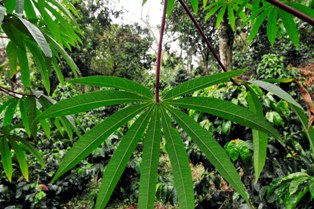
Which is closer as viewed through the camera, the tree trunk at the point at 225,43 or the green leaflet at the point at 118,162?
the green leaflet at the point at 118,162

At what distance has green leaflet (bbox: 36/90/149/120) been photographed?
1.04 ft

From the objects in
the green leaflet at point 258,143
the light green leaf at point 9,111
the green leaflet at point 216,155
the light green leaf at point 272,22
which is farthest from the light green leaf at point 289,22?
the light green leaf at point 9,111

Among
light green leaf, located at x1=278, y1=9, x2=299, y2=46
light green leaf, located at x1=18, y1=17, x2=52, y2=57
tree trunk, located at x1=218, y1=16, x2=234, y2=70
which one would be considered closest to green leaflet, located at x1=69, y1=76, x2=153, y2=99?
light green leaf, located at x1=18, y1=17, x2=52, y2=57

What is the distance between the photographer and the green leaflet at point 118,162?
0.38 metres

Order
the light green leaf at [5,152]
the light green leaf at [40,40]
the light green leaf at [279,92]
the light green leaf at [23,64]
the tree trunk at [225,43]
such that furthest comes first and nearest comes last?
the tree trunk at [225,43] → the light green leaf at [5,152] → the light green leaf at [23,64] → the light green leaf at [40,40] → the light green leaf at [279,92]

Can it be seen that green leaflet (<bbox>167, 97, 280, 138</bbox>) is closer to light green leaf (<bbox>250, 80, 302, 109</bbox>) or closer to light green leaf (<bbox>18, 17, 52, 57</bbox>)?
light green leaf (<bbox>250, 80, 302, 109</bbox>)

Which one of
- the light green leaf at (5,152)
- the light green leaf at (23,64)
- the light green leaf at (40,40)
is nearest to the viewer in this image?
the light green leaf at (40,40)

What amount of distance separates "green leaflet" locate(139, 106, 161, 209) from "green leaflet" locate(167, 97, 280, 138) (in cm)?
5

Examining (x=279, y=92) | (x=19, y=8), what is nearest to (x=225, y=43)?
(x=19, y=8)

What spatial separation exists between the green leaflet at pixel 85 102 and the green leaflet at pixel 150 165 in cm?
7

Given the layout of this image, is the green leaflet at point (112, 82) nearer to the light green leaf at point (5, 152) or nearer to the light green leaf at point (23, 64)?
the light green leaf at point (23, 64)

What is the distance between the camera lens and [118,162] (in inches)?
15.1

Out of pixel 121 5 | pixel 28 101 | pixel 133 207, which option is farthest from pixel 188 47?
pixel 28 101

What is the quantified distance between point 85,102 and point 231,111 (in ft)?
0.58
